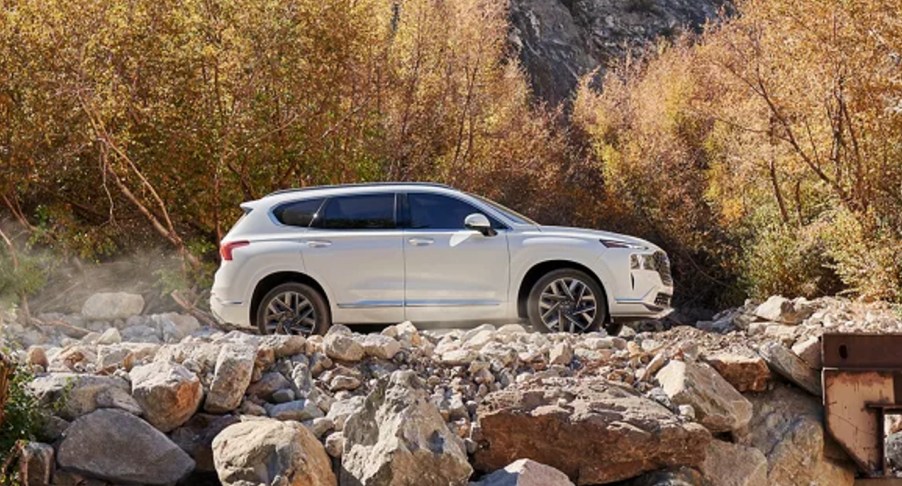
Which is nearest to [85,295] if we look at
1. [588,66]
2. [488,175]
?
[488,175]

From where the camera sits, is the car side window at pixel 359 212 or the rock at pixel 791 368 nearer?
the rock at pixel 791 368

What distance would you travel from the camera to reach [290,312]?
12.1m

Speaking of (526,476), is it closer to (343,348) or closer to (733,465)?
(343,348)

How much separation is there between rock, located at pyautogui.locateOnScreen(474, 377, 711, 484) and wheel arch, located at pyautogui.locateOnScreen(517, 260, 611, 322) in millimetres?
2937

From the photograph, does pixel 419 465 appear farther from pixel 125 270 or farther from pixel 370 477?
pixel 125 270

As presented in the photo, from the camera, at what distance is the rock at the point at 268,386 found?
9.06 m

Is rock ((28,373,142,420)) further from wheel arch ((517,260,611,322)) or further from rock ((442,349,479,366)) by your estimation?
wheel arch ((517,260,611,322))

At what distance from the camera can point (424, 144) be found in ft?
74.9

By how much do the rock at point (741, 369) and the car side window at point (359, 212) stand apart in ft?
12.5

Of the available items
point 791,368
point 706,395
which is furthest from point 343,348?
point 791,368

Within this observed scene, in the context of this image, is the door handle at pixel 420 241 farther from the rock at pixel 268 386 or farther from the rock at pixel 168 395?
the rock at pixel 168 395

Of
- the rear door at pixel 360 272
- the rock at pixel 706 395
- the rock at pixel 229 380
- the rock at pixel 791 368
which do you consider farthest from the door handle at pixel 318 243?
the rock at pixel 791 368

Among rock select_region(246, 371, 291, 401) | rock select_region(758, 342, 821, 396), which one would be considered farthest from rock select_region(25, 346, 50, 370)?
rock select_region(758, 342, 821, 396)

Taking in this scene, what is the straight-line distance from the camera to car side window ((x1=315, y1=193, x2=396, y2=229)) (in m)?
12.3
